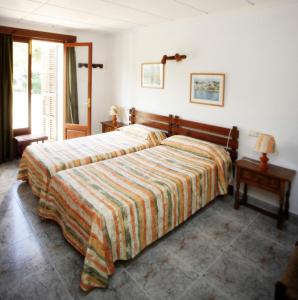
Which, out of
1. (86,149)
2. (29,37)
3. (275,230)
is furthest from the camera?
(29,37)

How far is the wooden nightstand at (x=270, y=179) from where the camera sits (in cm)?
281

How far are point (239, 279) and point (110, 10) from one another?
3.49 m

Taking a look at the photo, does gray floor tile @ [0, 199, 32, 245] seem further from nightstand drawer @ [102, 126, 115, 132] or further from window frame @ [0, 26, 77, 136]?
nightstand drawer @ [102, 126, 115, 132]

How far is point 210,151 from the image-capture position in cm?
336

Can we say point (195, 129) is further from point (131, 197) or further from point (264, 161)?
point (131, 197)

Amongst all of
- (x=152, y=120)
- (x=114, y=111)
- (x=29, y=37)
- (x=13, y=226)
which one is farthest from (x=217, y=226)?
(x=29, y=37)

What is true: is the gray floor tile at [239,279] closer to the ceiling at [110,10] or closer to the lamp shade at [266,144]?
the lamp shade at [266,144]

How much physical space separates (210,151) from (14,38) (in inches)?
154

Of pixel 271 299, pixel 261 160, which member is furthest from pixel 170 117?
pixel 271 299

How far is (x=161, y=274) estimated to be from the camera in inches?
85.0

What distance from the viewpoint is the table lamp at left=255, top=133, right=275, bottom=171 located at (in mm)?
2936

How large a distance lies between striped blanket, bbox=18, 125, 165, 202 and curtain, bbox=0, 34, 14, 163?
1221 millimetres

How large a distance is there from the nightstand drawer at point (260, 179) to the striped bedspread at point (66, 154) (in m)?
1.57

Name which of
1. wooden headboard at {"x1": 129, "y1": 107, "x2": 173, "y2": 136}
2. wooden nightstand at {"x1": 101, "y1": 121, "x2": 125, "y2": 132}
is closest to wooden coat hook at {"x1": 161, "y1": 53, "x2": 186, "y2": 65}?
wooden headboard at {"x1": 129, "y1": 107, "x2": 173, "y2": 136}
